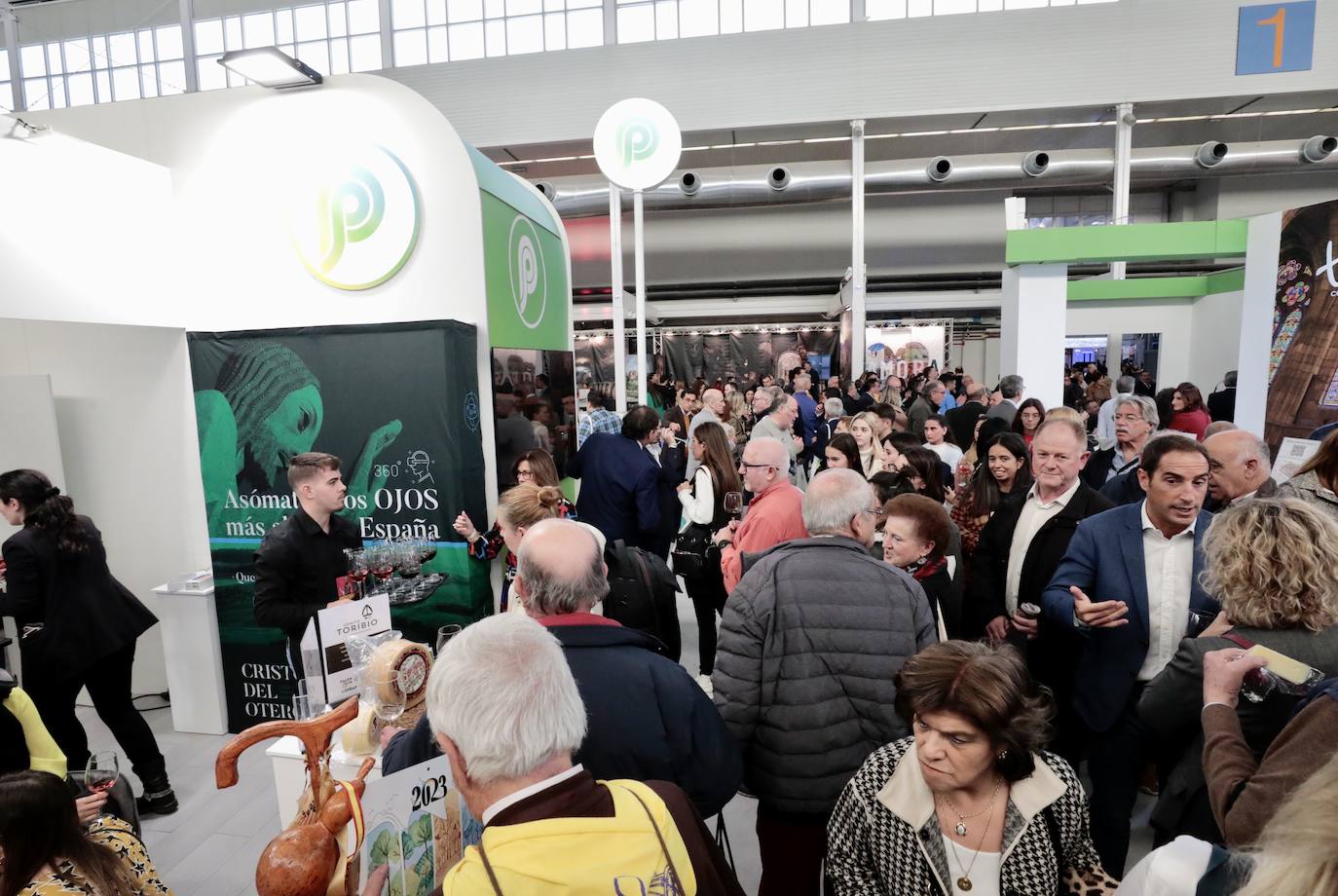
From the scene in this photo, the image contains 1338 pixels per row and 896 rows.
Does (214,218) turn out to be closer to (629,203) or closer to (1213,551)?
(1213,551)

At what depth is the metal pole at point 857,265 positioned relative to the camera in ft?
31.4

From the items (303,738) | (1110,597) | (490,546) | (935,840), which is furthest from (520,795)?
(490,546)

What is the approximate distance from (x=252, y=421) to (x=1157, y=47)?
11.7 m

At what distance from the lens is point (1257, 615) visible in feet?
5.22

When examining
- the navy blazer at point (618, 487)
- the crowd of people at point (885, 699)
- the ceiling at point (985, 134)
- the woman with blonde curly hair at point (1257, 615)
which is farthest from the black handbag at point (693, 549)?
the ceiling at point (985, 134)

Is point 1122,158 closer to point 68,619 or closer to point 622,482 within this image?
point 622,482

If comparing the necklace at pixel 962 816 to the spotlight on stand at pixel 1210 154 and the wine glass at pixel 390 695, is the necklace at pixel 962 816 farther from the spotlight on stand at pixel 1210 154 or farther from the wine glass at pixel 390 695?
the spotlight on stand at pixel 1210 154

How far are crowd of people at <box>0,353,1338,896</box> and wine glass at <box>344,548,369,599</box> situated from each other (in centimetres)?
21

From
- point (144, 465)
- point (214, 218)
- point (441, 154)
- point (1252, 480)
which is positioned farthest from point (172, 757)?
point (1252, 480)

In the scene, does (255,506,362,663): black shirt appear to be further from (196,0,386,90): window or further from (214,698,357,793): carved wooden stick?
(196,0,386,90): window

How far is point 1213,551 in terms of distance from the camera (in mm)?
1703

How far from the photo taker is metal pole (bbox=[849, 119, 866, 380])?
9.58 metres

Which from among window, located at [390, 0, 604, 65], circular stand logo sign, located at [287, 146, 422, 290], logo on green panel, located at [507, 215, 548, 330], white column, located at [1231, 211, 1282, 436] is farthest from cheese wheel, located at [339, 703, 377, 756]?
window, located at [390, 0, 604, 65]

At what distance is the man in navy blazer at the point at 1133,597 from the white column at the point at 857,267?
752 cm
